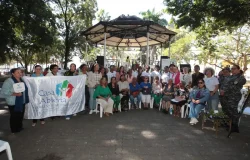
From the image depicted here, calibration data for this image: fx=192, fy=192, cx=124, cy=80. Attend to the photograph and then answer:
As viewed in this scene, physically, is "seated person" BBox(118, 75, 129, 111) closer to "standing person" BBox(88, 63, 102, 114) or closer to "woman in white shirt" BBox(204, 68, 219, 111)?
"standing person" BBox(88, 63, 102, 114)

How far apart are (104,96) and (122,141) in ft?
8.49

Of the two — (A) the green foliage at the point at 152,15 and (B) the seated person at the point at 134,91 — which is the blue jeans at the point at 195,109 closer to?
(B) the seated person at the point at 134,91

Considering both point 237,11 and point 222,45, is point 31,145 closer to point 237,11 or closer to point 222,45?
point 237,11

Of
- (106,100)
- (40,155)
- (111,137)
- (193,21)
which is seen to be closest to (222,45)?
(193,21)

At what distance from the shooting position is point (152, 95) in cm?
828

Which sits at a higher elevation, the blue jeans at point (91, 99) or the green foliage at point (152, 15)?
the green foliage at point (152, 15)

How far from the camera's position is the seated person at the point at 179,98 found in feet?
22.5

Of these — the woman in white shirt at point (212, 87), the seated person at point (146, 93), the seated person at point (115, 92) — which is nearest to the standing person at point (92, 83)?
the seated person at point (115, 92)

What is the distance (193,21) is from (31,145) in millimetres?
9456

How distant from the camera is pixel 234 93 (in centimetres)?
542

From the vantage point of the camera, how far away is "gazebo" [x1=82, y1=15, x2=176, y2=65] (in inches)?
343

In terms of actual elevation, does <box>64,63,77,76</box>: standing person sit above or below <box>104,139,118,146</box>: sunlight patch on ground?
above

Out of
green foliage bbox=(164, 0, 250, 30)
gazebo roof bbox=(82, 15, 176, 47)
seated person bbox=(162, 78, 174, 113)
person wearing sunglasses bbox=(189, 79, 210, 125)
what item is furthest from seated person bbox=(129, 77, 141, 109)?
green foliage bbox=(164, 0, 250, 30)

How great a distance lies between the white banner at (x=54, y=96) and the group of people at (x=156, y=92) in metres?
0.27
